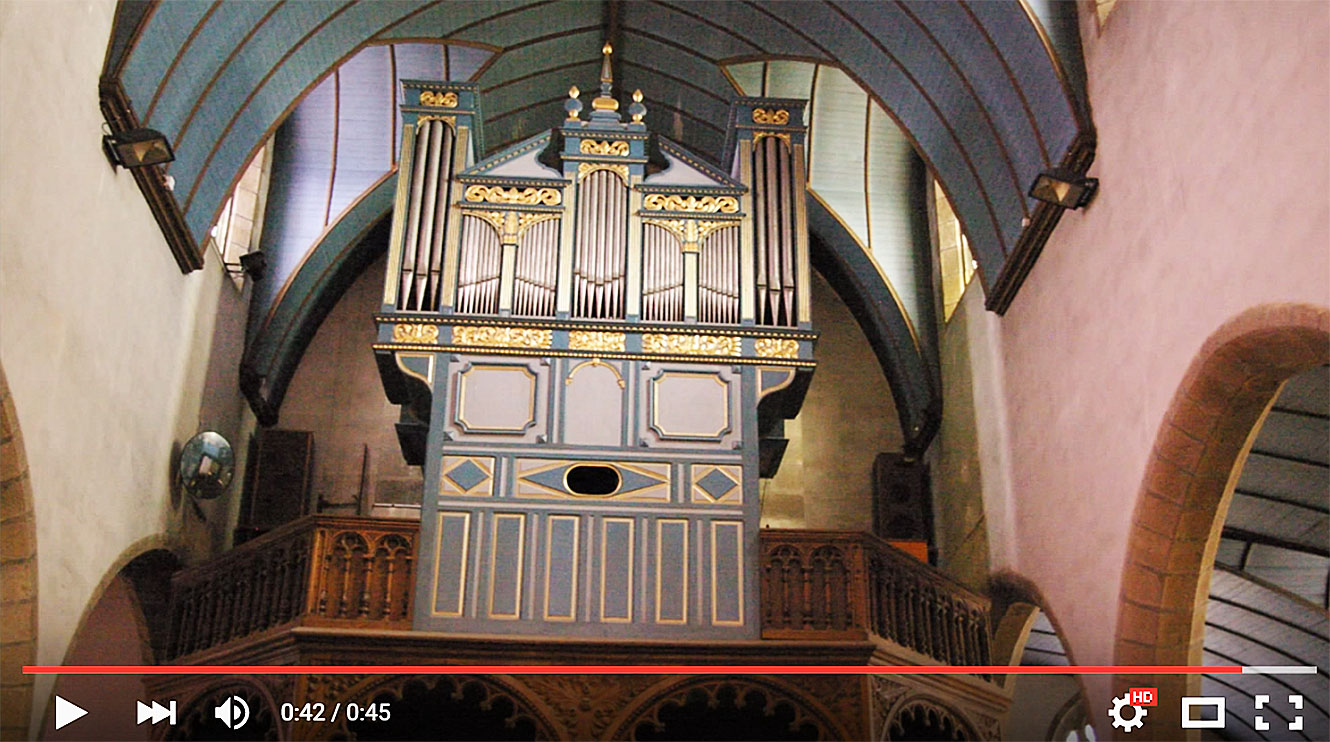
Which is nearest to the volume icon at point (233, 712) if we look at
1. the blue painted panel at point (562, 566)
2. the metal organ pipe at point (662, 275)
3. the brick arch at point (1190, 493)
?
the blue painted panel at point (562, 566)

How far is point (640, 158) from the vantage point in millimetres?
15219

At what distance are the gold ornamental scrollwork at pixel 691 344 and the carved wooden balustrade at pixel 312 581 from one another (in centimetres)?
297

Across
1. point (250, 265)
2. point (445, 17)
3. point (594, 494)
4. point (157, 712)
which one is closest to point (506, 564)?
point (594, 494)

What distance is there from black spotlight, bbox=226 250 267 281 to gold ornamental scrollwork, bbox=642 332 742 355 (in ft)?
18.3

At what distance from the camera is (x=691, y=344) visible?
563 inches

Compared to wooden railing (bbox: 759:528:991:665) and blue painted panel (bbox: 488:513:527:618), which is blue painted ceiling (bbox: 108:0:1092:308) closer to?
wooden railing (bbox: 759:528:991:665)

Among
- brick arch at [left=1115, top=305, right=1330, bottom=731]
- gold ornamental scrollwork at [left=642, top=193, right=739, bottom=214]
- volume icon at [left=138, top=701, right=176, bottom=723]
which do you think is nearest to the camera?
brick arch at [left=1115, top=305, right=1330, bottom=731]

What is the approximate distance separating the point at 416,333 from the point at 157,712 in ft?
13.6

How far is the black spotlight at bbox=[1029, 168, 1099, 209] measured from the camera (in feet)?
41.2

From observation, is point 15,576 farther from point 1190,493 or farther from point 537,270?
point 1190,493

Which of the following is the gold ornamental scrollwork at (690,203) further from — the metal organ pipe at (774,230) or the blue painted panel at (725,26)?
the blue painted panel at (725,26)

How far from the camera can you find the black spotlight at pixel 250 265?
17.0 meters

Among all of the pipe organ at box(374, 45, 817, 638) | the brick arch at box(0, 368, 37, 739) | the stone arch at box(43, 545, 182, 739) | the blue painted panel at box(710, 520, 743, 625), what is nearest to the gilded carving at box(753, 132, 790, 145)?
the pipe organ at box(374, 45, 817, 638)

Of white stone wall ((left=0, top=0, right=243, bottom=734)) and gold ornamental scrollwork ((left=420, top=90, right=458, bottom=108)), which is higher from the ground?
gold ornamental scrollwork ((left=420, top=90, right=458, bottom=108))
